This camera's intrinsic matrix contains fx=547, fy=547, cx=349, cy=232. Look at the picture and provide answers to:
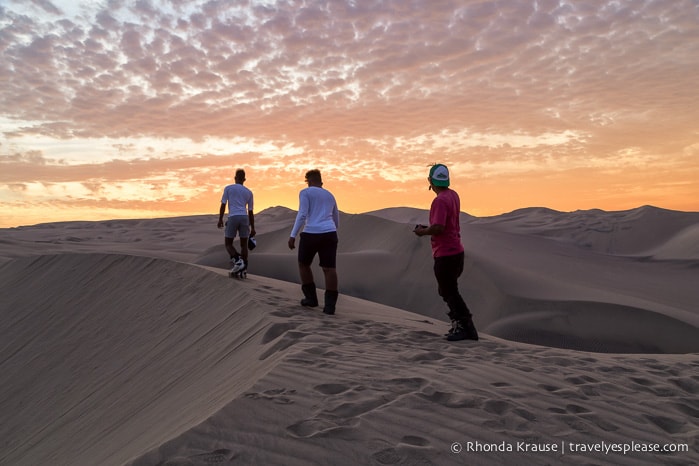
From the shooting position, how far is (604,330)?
1024 centimetres

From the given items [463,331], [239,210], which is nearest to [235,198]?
[239,210]

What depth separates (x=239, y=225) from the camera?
7652mm

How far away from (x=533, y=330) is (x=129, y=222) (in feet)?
138

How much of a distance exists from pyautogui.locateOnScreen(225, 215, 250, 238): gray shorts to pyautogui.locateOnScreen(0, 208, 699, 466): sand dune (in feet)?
2.15

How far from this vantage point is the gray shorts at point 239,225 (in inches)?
300

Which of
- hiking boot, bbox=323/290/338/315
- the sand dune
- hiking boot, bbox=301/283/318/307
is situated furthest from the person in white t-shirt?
hiking boot, bbox=323/290/338/315

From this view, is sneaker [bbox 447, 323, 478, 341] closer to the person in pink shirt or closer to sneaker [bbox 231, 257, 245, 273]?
the person in pink shirt

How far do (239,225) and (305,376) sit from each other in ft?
15.0

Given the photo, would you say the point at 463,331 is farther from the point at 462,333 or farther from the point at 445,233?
the point at 445,233

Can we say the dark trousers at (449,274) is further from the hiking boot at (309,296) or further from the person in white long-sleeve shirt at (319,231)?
the hiking boot at (309,296)

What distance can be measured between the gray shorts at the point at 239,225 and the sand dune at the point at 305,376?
655mm

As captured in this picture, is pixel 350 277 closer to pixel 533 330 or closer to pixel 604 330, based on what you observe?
pixel 533 330

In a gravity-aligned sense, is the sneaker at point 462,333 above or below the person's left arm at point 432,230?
below

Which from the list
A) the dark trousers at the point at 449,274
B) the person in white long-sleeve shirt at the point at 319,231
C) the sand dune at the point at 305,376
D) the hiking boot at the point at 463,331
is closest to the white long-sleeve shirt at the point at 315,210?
the person in white long-sleeve shirt at the point at 319,231
